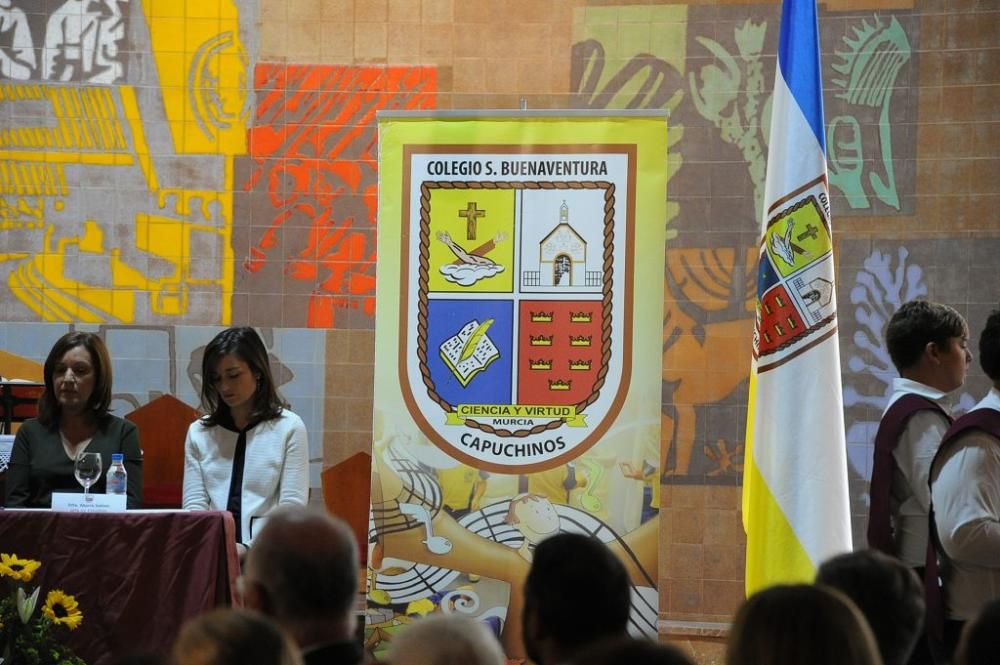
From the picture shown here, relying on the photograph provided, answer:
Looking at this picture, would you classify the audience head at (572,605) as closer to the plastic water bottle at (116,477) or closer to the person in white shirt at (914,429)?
the person in white shirt at (914,429)

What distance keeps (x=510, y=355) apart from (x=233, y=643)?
3025mm

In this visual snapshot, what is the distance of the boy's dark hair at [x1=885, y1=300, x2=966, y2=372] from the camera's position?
376cm

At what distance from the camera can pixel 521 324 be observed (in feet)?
15.7

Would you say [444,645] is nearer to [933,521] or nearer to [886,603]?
[886,603]

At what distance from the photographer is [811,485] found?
4289mm

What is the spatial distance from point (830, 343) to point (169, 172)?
3.85 metres

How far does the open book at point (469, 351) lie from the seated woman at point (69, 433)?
4.00ft

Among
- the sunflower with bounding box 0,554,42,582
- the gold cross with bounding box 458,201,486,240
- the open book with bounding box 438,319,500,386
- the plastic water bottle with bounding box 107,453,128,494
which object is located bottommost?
the sunflower with bounding box 0,554,42,582

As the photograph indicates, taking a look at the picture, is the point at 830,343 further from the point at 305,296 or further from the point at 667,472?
the point at 305,296

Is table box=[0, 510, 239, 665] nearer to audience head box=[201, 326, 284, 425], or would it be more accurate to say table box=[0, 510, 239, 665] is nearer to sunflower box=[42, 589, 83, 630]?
sunflower box=[42, 589, 83, 630]

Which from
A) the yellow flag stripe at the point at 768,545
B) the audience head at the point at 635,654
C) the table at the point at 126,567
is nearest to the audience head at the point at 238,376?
the table at the point at 126,567

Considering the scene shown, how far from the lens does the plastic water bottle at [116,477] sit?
14.7 feet

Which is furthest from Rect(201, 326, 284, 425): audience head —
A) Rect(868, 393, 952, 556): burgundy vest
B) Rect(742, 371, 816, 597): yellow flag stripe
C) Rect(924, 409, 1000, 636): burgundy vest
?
Rect(924, 409, 1000, 636): burgundy vest

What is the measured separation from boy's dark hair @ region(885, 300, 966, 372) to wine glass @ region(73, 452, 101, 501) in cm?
265
